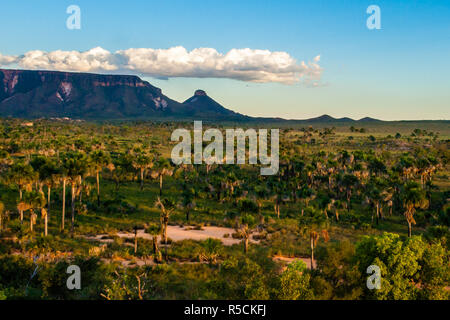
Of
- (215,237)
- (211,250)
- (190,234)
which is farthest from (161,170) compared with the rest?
(211,250)

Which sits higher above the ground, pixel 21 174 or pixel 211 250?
pixel 21 174

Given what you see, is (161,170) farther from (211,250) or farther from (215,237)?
(211,250)

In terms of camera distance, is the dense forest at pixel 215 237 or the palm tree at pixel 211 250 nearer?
the dense forest at pixel 215 237

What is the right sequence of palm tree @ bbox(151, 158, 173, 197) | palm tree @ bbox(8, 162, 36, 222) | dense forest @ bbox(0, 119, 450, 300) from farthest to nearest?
palm tree @ bbox(151, 158, 173, 197)
palm tree @ bbox(8, 162, 36, 222)
dense forest @ bbox(0, 119, 450, 300)

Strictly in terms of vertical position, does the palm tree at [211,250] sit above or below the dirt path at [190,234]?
above

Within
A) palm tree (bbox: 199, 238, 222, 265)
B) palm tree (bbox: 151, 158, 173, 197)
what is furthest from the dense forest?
palm tree (bbox: 151, 158, 173, 197)

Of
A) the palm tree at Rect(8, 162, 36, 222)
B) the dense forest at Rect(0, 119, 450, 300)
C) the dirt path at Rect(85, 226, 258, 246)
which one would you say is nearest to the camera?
the dense forest at Rect(0, 119, 450, 300)

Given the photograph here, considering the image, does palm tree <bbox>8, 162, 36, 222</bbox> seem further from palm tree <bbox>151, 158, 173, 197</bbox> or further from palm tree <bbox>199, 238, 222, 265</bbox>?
palm tree <bbox>151, 158, 173, 197</bbox>

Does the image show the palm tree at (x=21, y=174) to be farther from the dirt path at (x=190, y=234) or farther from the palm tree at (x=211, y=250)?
the palm tree at (x=211, y=250)

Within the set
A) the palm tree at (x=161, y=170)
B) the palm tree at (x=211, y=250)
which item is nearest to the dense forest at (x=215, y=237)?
Answer: the palm tree at (x=211, y=250)

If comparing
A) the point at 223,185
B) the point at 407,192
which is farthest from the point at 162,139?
the point at 407,192

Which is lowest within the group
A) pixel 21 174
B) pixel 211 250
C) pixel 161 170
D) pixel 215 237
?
pixel 215 237

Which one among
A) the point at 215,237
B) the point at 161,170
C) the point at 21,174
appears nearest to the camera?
the point at 21,174
